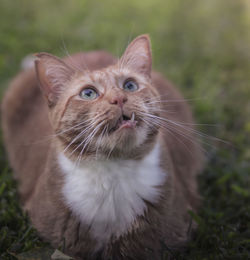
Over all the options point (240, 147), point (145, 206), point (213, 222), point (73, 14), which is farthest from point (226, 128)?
point (73, 14)

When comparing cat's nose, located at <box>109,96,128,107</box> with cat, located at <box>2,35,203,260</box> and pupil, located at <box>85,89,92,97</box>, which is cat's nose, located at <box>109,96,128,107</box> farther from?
pupil, located at <box>85,89,92,97</box>

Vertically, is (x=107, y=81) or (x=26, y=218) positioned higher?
(x=107, y=81)

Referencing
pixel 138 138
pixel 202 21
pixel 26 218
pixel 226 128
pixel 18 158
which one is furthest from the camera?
pixel 202 21

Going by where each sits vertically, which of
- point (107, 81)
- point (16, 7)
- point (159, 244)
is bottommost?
point (159, 244)

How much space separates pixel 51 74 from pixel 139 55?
63cm

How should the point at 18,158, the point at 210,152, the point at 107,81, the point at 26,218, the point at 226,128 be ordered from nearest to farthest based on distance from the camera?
the point at 107,81
the point at 26,218
the point at 18,158
the point at 210,152
the point at 226,128

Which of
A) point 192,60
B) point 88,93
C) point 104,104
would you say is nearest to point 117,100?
point 104,104

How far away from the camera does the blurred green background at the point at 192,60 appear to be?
2523 millimetres

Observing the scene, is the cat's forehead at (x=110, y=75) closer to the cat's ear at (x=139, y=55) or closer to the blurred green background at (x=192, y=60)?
the cat's ear at (x=139, y=55)

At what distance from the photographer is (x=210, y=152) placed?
3621 millimetres

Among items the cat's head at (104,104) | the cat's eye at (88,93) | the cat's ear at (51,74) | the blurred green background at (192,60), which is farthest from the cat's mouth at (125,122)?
the blurred green background at (192,60)

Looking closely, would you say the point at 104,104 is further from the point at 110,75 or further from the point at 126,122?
the point at 110,75

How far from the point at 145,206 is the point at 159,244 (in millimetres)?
263

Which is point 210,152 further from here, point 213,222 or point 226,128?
point 213,222
